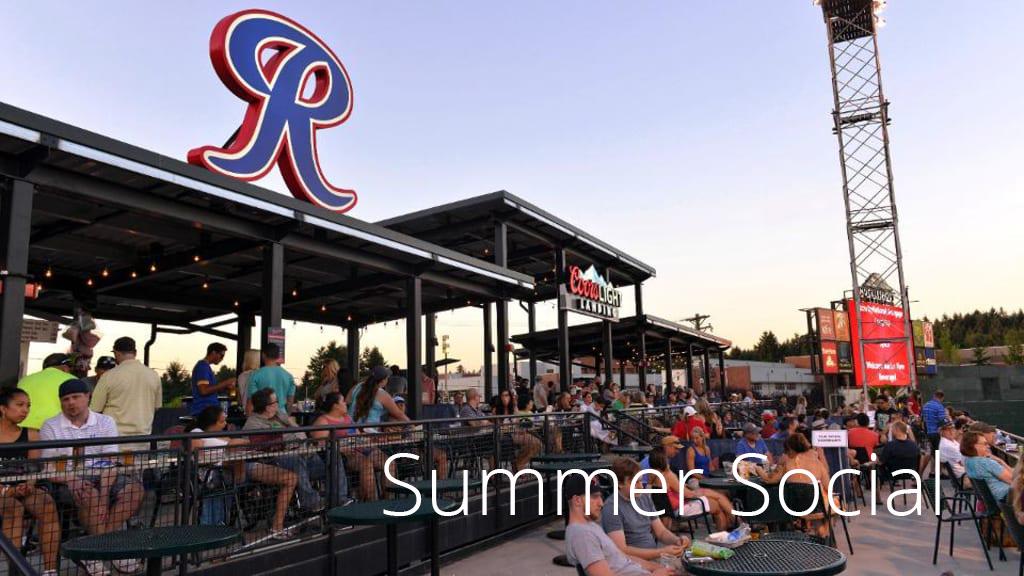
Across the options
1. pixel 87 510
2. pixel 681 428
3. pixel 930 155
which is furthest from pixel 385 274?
pixel 930 155

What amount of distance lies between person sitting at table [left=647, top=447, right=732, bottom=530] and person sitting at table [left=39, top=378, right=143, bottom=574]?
466cm

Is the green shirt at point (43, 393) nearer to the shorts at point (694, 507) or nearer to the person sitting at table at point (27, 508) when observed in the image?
the person sitting at table at point (27, 508)

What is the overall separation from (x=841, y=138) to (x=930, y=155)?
4195 mm

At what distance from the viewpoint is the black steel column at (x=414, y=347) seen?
1198 centimetres

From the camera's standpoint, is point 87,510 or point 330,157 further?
point 330,157

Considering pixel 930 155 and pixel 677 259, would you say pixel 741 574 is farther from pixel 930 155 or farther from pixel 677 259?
pixel 677 259

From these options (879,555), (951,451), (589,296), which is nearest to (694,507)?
(879,555)

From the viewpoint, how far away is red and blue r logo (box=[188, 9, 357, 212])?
9461 mm

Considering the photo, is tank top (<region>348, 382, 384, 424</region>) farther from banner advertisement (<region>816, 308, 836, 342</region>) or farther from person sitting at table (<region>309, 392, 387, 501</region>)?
banner advertisement (<region>816, 308, 836, 342</region>)

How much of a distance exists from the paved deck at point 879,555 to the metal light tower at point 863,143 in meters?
16.3

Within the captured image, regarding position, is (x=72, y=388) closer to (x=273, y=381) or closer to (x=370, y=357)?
(x=273, y=381)

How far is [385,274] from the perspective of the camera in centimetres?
1278

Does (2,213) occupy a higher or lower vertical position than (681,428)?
higher

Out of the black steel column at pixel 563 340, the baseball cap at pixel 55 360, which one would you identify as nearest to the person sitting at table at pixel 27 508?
the baseball cap at pixel 55 360
